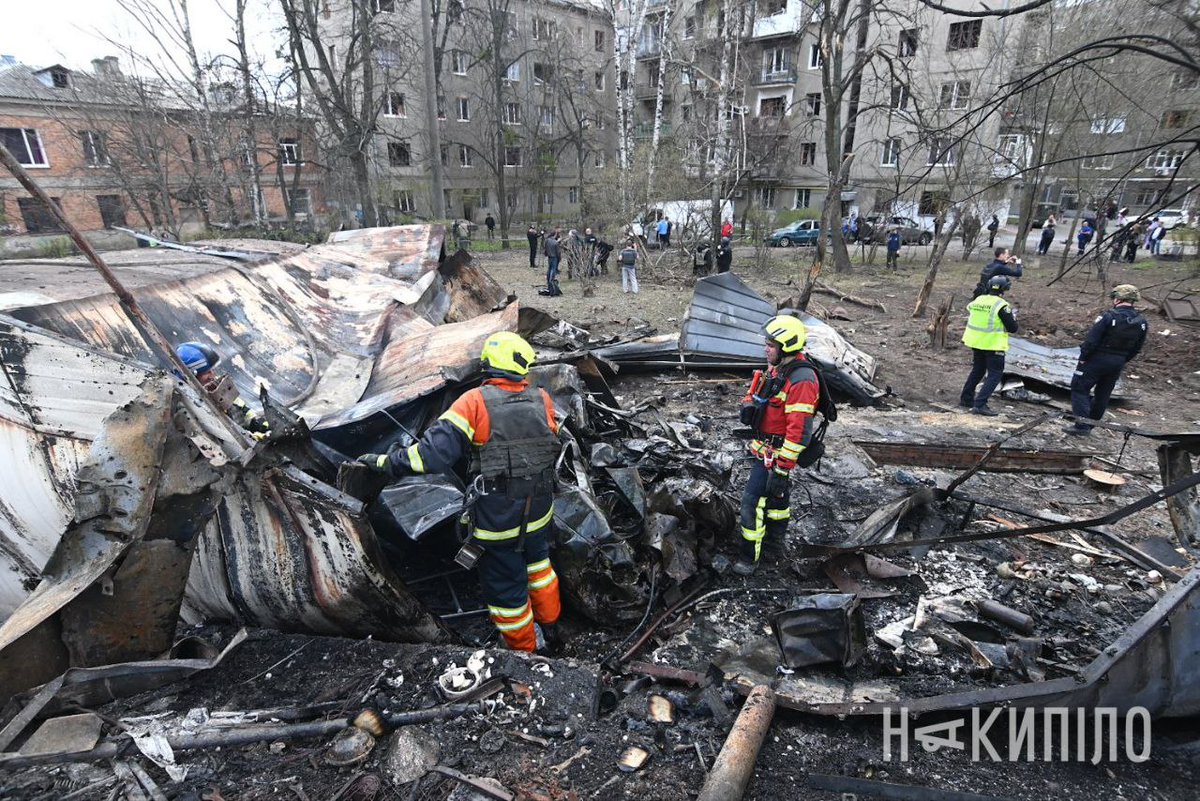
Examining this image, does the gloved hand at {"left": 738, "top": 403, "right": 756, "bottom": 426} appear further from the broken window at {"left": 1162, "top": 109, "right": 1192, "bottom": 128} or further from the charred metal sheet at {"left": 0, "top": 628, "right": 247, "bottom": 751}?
the broken window at {"left": 1162, "top": 109, "right": 1192, "bottom": 128}

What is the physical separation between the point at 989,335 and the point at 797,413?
12.7 feet

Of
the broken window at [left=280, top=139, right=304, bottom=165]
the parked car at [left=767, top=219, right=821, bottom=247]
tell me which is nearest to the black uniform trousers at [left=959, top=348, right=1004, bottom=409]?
the parked car at [left=767, top=219, right=821, bottom=247]

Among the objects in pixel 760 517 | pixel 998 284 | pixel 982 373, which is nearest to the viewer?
pixel 760 517

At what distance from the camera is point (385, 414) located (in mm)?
3570

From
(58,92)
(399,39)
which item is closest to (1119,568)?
(399,39)

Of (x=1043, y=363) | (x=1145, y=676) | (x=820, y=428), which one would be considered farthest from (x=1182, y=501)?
(x=1043, y=363)

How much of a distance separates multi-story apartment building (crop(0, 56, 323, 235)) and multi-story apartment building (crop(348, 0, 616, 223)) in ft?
16.6

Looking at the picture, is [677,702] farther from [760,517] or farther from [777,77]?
[777,77]

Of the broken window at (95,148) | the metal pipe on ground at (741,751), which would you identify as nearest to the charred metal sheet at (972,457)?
the metal pipe on ground at (741,751)

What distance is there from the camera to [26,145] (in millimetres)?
20969

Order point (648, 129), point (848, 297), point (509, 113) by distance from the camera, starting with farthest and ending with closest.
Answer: point (509, 113) < point (648, 129) < point (848, 297)

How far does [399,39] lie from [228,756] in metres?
21.1

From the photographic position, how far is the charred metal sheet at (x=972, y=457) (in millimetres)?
4992

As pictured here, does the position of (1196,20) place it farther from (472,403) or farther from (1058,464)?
(472,403)
